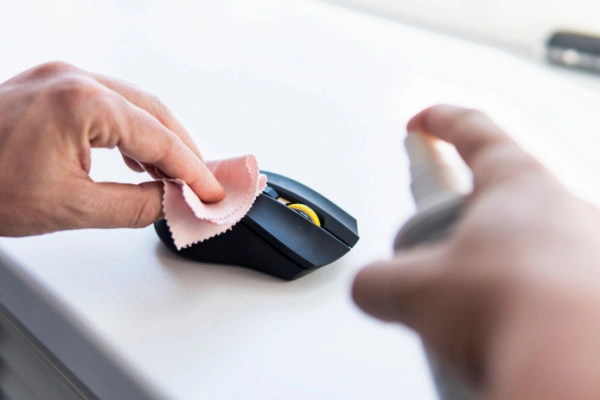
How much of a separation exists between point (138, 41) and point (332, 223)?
1.18ft

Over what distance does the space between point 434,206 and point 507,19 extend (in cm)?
67

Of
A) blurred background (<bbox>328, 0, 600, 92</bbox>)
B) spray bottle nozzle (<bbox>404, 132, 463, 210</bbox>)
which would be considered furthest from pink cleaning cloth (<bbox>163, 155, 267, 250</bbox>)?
blurred background (<bbox>328, 0, 600, 92</bbox>)

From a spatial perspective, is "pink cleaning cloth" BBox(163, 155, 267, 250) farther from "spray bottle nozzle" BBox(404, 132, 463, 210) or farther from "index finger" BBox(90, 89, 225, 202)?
"spray bottle nozzle" BBox(404, 132, 463, 210)

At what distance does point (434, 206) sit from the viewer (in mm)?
270

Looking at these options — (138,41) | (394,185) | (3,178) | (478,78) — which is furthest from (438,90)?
(3,178)

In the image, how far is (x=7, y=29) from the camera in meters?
0.65

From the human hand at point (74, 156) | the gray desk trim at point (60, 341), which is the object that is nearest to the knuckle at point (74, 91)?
the human hand at point (74, 156)

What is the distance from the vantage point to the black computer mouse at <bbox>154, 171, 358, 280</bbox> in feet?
1.26

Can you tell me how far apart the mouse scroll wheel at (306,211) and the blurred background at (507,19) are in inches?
19.4

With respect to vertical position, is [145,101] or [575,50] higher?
[145,101]

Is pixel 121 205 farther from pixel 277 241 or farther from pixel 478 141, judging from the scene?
pixel 478 141

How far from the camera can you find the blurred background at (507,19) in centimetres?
82

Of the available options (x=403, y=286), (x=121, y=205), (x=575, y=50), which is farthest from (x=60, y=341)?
(x=575, y=50)

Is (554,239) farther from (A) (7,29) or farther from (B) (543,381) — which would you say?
(A) (7,29)
